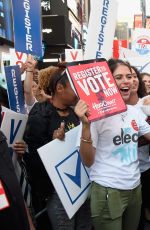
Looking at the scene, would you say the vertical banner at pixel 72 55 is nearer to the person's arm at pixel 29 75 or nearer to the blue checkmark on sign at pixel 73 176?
the person's arm at pixel 29 75

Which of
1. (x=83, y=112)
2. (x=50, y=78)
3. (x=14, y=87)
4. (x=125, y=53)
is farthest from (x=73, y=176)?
(x=125, y=53)

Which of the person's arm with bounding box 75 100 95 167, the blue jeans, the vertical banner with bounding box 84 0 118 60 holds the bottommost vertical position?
the blue jeans

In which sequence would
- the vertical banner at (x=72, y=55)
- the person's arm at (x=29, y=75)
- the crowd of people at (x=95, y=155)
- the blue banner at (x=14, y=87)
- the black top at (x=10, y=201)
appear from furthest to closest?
the vertical banner at (x=72, y=55), the person's arm at (x=29, y=75), the blue banner at (x=14, y=87), the crowd of people at (x=95, y=155), the black top at (x=10, y=201)

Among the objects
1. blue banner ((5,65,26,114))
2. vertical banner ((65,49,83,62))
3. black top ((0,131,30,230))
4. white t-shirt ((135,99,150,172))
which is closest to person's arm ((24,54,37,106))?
blue banner ((5,65,26,114))

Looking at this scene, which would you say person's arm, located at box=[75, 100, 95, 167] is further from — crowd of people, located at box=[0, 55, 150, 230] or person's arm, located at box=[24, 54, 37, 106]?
person's arm, located at box=[24, 54, 37, 106]

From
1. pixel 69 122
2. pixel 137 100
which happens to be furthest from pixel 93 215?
pixel 137 100

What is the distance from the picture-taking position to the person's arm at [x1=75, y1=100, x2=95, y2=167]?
1.90 m

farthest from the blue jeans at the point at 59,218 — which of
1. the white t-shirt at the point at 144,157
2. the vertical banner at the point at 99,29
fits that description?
the vertical banner at the point at 99,29

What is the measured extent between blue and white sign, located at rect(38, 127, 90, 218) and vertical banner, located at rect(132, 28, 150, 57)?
138 inches

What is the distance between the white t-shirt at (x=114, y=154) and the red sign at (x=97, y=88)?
10cm

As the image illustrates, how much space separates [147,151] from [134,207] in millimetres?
771

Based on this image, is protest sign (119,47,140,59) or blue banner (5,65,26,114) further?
protest sign (119,47,140,59)

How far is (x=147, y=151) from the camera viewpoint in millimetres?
2859

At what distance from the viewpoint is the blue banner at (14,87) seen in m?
2.68
